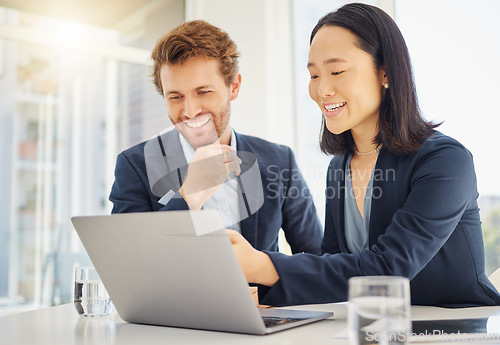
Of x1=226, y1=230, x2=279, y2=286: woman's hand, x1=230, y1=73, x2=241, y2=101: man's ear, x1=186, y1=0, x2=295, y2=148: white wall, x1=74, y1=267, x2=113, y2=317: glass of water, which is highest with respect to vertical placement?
x1=186, y1=0, x2=295, y2=148: white wall

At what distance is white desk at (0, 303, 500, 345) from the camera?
89 centimetres

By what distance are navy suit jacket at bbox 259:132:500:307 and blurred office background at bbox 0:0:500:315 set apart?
Answer: 195 centimetres

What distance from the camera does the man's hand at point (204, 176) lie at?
5.63ft

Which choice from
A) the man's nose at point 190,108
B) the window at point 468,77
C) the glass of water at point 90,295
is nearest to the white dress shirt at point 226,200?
the man's nose at point 190,108

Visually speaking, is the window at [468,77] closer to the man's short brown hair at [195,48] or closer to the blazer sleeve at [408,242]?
the man's short brown hair at [195,48]

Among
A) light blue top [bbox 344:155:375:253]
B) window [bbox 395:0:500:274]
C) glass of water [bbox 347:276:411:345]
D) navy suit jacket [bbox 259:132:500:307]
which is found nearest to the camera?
glass of water [bbox 347:276:411:345]

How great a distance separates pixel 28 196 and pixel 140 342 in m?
3.36

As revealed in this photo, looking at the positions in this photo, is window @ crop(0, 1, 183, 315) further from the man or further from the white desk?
the white desk

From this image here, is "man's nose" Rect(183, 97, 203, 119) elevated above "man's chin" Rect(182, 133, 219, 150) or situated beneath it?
elevated above

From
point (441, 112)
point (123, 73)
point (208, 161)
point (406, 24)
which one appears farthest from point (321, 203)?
point (208, 161)

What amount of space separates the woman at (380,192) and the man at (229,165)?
29 cm

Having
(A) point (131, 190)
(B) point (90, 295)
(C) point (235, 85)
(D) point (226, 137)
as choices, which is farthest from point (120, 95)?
(B) point (90, 295)

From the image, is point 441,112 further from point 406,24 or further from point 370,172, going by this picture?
point 370,172

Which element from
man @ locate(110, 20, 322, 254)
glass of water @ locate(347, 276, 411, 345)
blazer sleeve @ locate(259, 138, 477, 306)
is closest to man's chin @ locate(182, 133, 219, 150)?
man @ locate(110, 20, 322, 254)
